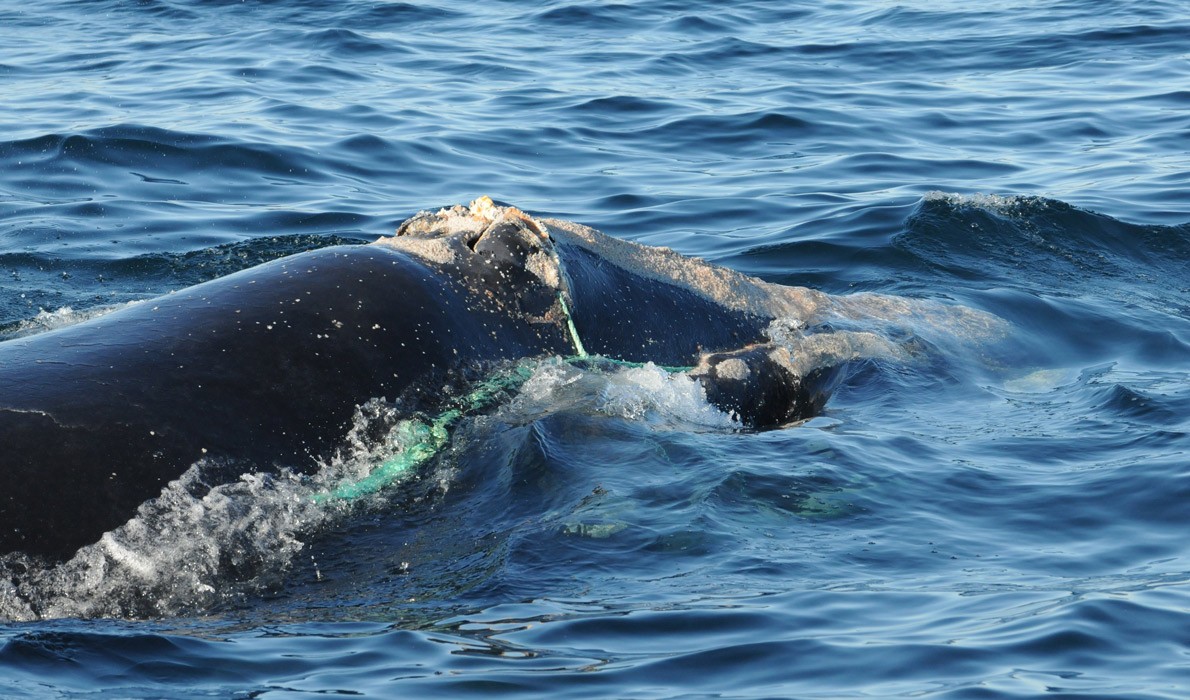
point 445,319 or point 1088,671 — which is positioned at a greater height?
point 445,319

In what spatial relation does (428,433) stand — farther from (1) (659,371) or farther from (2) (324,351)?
(1) (659,371)

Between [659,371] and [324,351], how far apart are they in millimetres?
1768

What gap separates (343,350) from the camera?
5.80 metres

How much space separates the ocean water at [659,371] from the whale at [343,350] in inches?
8.1

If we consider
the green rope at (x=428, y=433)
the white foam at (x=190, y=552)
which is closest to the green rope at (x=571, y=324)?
the green rope at (x=428, y=433)

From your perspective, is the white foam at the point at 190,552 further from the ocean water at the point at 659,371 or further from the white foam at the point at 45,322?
the white foam at the point at 45,322

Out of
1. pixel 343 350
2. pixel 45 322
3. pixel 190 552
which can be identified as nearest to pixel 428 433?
pixel 343 350

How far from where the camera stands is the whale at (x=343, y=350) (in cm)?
493

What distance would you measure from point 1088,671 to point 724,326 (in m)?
3.23

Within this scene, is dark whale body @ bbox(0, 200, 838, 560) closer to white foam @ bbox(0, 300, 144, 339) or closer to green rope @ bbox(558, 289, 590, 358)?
green rope @ bbox(558, 289, 590, 358)

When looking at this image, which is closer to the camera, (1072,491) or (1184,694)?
(1184,694)

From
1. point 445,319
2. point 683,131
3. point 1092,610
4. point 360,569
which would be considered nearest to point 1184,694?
point 1092,610

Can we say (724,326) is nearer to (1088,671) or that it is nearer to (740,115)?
(1088,671)

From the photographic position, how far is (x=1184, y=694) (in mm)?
4387
